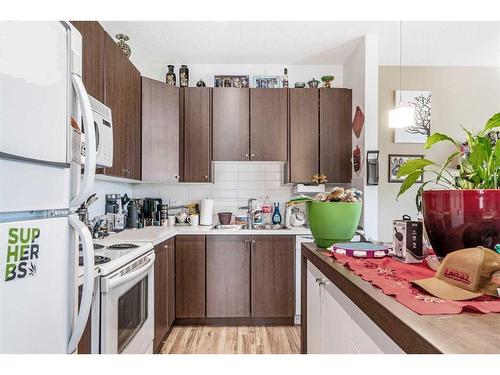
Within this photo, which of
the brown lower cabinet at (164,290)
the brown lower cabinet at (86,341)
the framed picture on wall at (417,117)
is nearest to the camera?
the brown lower cabinet at (86,341)

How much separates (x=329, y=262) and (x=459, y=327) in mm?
614

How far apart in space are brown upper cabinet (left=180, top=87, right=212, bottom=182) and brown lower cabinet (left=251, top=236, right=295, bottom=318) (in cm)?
95

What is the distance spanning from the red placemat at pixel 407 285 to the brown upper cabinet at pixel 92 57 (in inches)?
67.7

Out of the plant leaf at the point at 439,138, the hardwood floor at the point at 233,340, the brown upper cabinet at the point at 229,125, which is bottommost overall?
the hardwood floor at the point at 233,340

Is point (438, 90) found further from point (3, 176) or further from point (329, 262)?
point (3, 176)

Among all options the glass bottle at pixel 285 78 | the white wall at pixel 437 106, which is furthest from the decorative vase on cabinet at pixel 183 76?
the white wall at pixel 437 106

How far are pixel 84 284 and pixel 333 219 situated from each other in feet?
3.25

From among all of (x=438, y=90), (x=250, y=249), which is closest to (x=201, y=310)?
(x=250, y=249)

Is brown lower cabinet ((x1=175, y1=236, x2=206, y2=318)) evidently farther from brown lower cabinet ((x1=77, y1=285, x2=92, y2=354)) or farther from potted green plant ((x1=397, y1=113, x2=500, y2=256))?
potted green plant ((x1=397, y1=113, x2=500, y2=256))

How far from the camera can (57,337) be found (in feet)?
3.01

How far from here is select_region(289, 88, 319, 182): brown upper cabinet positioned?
3.43 meters

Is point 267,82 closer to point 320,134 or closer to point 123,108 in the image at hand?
point 320,134

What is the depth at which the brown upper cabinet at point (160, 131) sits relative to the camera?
10.1 ft

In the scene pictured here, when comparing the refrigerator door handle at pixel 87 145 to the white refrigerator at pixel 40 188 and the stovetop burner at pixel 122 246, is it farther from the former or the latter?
the stovetop burner at pixel 122 246
